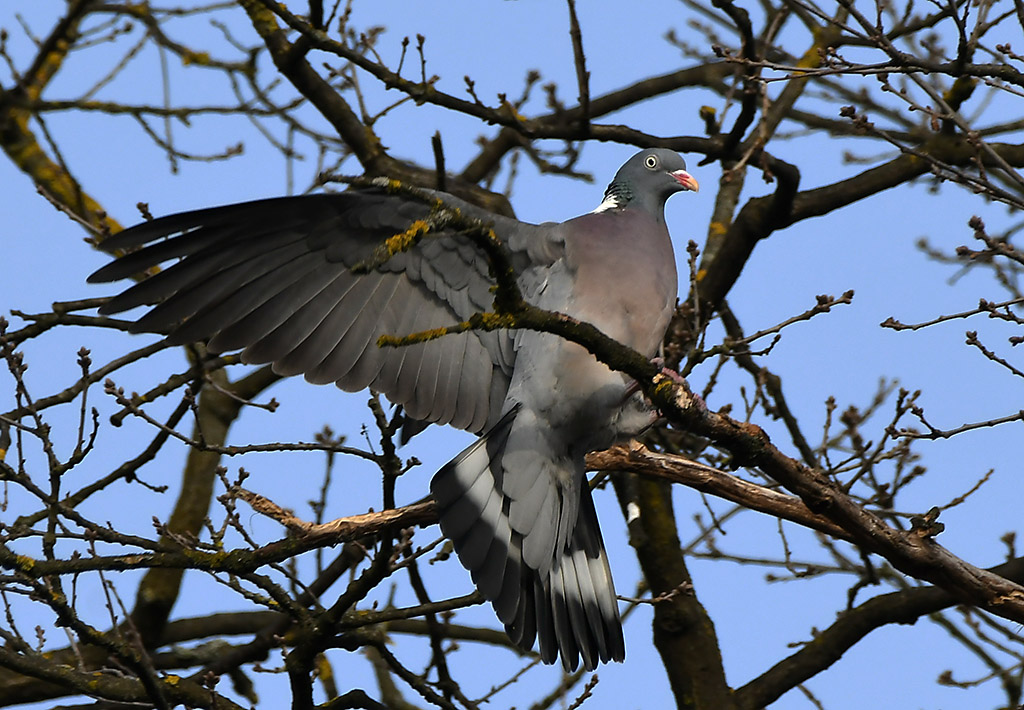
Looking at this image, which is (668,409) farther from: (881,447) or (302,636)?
(881,447)

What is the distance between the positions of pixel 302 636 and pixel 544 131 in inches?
101

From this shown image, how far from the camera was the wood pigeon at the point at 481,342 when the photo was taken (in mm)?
3854

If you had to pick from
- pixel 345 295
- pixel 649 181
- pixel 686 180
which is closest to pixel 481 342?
pixel 345 295

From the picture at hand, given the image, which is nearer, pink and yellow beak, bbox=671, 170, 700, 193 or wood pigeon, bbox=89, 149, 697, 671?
wood pigeon, bbox=89, 149, 697, 671

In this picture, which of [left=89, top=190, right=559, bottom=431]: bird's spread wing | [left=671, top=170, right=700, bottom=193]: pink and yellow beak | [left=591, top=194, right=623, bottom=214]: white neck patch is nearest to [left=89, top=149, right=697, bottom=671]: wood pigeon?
[left=89, top=190, right=559, bottom=431]: bird's spread wing

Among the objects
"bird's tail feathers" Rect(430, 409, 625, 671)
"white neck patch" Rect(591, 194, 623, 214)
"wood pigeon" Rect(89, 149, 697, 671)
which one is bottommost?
"bird's tail feathers" Rect(430, 409, 625, 671)

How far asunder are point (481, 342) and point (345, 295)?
50 centimetres

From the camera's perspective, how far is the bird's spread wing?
387cm

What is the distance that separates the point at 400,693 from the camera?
5410 mm

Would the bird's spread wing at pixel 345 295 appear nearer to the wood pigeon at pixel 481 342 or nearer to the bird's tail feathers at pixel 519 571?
the wood pigeon at pixel 481 342

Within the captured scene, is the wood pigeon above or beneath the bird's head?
beneath

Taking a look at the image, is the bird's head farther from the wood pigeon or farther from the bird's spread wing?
the bird's spread wing

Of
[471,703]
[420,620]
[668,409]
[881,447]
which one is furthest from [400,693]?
[668,409]

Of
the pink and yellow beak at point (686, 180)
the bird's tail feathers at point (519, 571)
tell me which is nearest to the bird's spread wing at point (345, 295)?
the bird's tail feathers at point (519, 571)
